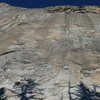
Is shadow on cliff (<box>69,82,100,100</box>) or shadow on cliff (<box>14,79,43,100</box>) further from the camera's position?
shadow on cliff (<box>14,79,43,100</box>)

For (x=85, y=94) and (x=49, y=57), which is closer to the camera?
(x=85, y=94)

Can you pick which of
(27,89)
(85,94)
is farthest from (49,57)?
(85,94)

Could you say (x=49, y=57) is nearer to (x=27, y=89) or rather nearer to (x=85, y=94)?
(x=27, y=89)

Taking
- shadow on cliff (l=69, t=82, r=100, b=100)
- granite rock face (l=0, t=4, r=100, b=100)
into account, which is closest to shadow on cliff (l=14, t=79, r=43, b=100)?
granite rock face (l=0, t=4, r=100, b=100)

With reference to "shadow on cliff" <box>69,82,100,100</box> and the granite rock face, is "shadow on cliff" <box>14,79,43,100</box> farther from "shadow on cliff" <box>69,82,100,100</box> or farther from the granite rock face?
"shadow on cliff" <box>69,82,100,100</box>

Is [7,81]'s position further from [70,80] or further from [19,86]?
[70,80]

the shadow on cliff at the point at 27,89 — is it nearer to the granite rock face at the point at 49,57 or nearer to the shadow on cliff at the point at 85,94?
the granite rock face at the point at 49,57

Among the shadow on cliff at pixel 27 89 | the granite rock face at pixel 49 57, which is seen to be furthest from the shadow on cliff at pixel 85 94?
the shadow on cliff at pixel 27 89

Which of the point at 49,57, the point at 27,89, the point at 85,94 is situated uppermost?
the point at 49,57
